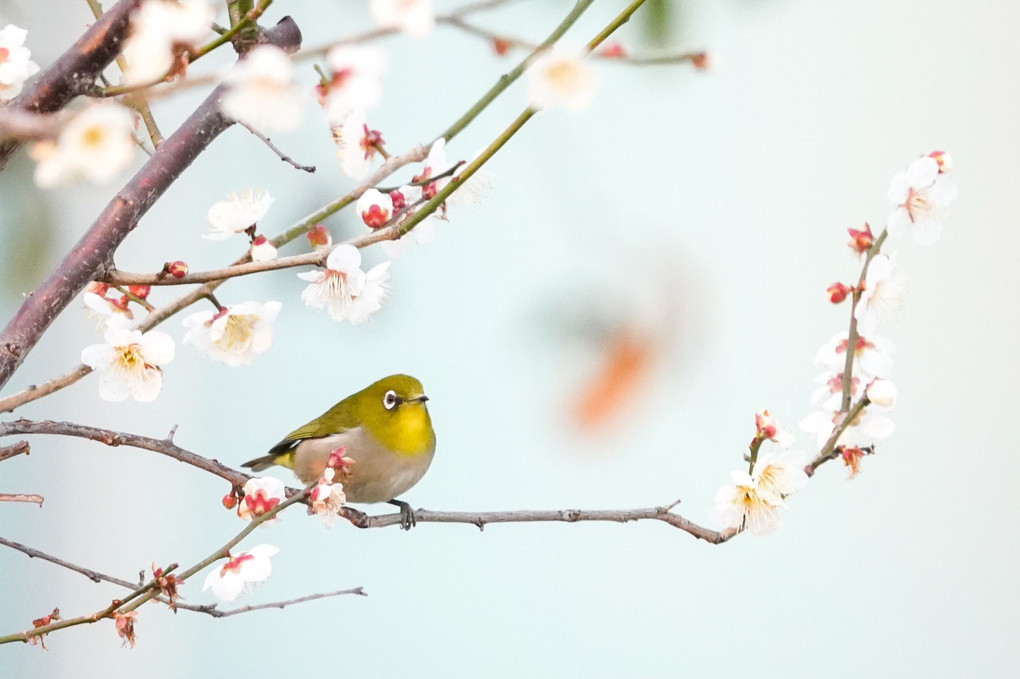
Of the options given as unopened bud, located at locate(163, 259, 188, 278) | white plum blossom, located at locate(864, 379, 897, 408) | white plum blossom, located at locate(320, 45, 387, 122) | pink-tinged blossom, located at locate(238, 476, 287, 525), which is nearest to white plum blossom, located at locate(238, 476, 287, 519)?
pink-tinged blossom, located at locate(238, 476, 287, 525)

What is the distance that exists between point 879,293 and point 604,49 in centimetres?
31

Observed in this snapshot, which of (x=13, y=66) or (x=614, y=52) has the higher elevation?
(x=13, y=66)

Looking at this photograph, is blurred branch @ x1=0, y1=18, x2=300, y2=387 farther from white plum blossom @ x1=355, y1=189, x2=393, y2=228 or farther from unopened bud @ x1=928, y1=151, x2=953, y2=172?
unopened bud @ x1=928, y1=151, x2=953, y2=172

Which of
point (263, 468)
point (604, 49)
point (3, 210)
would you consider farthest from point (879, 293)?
point (3, 210)

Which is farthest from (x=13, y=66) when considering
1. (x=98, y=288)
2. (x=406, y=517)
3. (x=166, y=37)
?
(x=406, y=517)

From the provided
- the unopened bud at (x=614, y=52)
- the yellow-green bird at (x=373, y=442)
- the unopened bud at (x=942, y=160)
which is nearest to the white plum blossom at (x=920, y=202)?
the unopened bud at (x=942, y=160)

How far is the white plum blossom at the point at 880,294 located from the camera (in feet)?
1.87

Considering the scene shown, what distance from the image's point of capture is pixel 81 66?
386mm

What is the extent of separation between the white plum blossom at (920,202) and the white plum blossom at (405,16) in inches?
12.3

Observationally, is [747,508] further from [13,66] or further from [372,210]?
[13,66]

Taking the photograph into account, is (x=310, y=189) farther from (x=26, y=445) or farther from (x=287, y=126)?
(x=287, y=126)

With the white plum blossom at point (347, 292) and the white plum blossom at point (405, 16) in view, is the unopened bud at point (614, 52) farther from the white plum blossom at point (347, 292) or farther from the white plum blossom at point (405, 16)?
the white plum blossom at point (347, 292)

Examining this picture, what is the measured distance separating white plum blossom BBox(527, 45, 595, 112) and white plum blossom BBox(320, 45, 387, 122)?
2.1 inches

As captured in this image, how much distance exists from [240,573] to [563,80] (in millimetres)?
309
